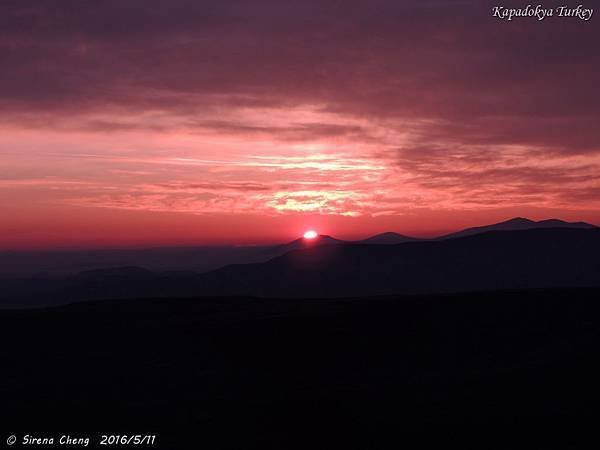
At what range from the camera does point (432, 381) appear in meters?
30.2

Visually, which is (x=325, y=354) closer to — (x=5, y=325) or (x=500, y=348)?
(x=500, y=348)

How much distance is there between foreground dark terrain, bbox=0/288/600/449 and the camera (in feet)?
76.2

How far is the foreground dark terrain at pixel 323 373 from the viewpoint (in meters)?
23.2

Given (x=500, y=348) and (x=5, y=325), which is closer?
(x=500, y=348)

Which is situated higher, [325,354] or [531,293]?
[531,293]

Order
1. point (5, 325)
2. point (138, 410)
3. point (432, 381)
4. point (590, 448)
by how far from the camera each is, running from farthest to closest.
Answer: point (5, 325), point (432, 381), point (138, 410), point (590, 448)

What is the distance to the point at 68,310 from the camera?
2301 inches

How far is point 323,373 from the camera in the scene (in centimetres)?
3378

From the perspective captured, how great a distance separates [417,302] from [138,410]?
26930 millimetres

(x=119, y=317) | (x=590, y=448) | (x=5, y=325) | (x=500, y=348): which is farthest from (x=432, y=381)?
(x=5, y=325)

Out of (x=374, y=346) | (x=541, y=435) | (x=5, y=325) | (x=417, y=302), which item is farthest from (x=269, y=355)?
(x=5, y=325)

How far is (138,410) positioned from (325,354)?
1323cm

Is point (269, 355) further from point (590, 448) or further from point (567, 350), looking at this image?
point (590, 448)

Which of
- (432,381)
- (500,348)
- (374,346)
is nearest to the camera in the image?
(432,381)
